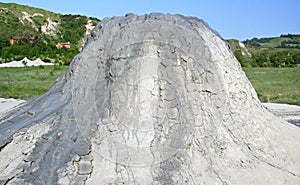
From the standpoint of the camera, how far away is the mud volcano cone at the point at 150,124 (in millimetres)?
5057

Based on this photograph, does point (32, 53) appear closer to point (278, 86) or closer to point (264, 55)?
point (264, 55)

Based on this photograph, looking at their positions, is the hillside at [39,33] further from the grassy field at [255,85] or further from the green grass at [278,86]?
the green grass at [278,86]

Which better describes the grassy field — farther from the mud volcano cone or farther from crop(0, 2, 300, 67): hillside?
crop(0, 2, 300, 67): hillside

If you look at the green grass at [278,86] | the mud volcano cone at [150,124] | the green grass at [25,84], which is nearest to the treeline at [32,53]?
the green grass at [25,84]

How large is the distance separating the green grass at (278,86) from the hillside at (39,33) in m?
15.6

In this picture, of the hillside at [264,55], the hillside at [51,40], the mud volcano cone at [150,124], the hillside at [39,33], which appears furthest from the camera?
the hillside at [264,55]

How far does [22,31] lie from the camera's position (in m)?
46.2

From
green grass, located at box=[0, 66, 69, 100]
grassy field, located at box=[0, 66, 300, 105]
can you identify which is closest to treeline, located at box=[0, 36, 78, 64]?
grassy field, located at box=[0, 66, 300, 105]

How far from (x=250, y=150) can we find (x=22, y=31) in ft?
143

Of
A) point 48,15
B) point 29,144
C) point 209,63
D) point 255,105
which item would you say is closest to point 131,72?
point 209,63

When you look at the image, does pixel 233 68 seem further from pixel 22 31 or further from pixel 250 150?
pixel 22 31

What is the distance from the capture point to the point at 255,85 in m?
18.5

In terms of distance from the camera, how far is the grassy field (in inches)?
587

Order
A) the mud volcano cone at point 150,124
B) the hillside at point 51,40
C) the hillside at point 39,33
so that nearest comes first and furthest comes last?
the mud volcano cone at point 150,124
the hillside at point 51,40
the hillside at point 39,33
